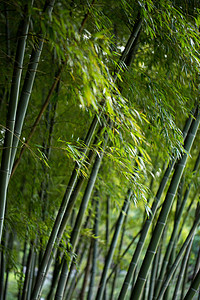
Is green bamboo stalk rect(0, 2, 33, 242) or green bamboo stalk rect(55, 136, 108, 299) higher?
green bamboo stalk rect(0, 2, 33, 242)

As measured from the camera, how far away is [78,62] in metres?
1.38

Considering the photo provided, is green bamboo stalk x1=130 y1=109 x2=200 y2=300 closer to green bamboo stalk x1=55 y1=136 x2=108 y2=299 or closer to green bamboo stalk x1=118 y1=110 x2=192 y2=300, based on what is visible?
green bamboo stalk x1=118 y1=110 x2=192 y2=300

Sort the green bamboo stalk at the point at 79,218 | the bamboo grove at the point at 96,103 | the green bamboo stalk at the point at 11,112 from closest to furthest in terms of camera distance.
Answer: the bamboo grove at the point at 96,103
the green bamboo stalk at the point at 11,112
the green bamboo stalk at the point at 79,218

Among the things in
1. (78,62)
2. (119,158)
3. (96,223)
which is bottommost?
(96,223)

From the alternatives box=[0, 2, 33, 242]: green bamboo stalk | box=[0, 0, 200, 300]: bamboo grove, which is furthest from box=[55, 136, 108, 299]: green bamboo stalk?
box=[0, 2, 33, 242]: green bamboo stalk

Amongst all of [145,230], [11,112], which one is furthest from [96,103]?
[145,230]

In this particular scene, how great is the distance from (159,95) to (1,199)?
1356 millimetres

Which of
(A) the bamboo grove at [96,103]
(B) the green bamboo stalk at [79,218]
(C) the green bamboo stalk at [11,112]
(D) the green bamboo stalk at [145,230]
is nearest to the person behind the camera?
(A) the bamboo grove at [96,103]

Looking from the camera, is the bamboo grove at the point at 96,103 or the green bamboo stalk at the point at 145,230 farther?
the green bamboo stalk at the point at 145,230

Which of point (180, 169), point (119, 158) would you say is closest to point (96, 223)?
point (180, 169)

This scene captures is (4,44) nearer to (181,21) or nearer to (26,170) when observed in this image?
(26,170)

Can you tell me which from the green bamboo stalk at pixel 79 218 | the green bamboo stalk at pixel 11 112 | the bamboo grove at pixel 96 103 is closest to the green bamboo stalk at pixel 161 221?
the bamboo grove at pixel 96 103

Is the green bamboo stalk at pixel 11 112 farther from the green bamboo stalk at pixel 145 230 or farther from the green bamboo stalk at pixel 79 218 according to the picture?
the green bamboo stalk at pixel 145 230

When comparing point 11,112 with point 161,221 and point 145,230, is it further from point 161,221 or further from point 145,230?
point 145,230
